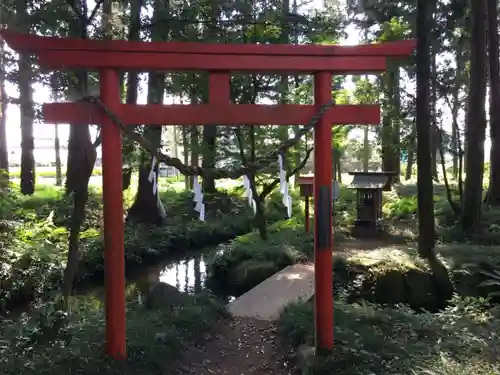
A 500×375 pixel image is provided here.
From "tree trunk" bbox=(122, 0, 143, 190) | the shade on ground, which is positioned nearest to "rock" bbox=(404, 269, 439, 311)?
the shade on ground

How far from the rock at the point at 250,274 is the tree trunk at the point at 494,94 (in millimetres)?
7535

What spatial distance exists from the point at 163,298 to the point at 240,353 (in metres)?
1.83

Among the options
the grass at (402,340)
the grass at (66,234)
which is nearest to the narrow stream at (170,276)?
the grass at (66,234)

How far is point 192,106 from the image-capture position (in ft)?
14.7

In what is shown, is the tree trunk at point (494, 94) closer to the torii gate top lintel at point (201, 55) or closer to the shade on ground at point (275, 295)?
the shade on ground at point (275, 295)

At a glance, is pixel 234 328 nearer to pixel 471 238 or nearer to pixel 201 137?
pixel 471 238

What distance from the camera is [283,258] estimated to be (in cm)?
991

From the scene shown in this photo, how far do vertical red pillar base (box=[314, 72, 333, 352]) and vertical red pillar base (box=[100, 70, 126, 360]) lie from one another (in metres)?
2.00

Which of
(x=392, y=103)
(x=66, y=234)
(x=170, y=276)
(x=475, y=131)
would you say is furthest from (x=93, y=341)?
(x=392, y=103)

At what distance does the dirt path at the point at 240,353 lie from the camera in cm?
519

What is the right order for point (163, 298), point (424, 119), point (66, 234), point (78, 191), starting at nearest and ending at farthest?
1. point (78, 191)
2. point (163, 298)
3. point (424, 119)
4. point (66, 234)

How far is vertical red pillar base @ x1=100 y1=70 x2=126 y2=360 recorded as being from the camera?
14.6 feet

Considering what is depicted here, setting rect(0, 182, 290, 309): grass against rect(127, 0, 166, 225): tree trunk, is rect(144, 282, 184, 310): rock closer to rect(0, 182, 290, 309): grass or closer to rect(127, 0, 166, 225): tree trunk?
rect(0, 182, 290, 309): grass

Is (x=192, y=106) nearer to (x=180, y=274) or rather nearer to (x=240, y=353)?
(x=240, y=353)
